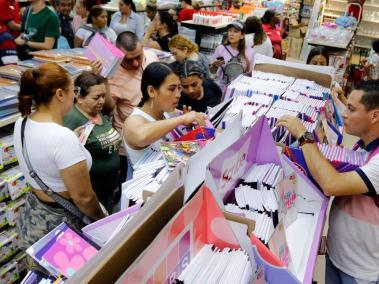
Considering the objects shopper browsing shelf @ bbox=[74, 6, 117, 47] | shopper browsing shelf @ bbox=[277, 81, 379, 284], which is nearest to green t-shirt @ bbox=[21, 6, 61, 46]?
shopper browsing shelf @ bbox=[74, 6, 117, 47]

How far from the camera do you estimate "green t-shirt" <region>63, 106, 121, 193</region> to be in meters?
2.63

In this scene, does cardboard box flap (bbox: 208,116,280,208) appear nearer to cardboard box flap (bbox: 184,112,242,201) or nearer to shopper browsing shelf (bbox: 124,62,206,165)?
cardboard box flap (bbox: 184,112,242,201)

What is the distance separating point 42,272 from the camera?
49.4 inches

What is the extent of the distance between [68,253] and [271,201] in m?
0.81

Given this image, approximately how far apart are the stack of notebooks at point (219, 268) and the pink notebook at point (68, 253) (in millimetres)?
344

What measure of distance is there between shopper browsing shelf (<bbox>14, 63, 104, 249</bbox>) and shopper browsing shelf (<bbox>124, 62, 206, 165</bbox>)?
0.29m

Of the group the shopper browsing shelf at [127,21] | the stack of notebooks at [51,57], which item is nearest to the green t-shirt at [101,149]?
the stack of notebooks at [51,57]

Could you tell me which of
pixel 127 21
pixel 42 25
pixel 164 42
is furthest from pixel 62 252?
pixel 127 21

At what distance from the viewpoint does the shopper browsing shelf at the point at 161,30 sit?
18.4 feet

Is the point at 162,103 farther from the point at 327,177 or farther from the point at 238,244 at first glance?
the point at 238,244

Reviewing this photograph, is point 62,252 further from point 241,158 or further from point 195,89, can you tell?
point 195,89

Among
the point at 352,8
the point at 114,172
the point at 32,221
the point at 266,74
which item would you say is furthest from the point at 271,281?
the point at 352,8

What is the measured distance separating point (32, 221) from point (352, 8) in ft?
31.4

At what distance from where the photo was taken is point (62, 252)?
4.20 feet
